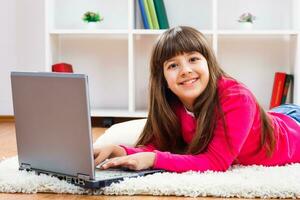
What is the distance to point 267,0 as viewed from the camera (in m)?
3.13

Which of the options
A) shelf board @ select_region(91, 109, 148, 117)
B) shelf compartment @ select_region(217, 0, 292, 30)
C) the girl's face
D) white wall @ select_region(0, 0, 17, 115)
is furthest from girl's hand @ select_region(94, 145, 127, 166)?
white wall @ select_region(0, 0, 17, 115)

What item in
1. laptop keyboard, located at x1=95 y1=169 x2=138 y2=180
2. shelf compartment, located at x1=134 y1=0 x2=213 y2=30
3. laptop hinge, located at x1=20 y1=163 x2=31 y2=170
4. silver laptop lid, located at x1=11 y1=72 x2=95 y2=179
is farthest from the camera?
shelf compartment, located at x1=134 y1=0 x2=213 y2=30

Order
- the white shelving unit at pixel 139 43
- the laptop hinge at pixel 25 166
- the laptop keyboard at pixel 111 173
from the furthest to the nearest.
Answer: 1. the white shelving unit at pixel 139 43
2. the laptop hinge at pixel 25 166
3. the laptop keyboard at pixel 111 173

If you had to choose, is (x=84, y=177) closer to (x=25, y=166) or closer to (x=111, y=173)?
(x=111, y=173)

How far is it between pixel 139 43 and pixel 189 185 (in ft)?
6.43

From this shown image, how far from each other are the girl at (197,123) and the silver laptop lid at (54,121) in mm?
136

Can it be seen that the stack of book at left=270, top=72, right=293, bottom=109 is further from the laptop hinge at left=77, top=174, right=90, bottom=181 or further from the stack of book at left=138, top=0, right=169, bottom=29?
the laptop hinge at left=77, top=174, right=90, bottom=181

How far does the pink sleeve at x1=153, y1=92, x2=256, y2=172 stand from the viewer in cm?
150

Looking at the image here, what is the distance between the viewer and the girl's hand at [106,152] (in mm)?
1524

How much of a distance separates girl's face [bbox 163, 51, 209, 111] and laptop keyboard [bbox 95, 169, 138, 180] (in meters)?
0.27

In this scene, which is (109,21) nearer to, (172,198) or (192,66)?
(192,66)

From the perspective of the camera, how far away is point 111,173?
1435 millimetres

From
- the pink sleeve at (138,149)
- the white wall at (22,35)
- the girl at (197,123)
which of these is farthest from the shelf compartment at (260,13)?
the pink sleeve at (138,149)

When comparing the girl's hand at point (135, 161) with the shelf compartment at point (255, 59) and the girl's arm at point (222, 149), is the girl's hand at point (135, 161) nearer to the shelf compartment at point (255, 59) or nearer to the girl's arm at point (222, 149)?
the girl's arm at point (222, 149)
